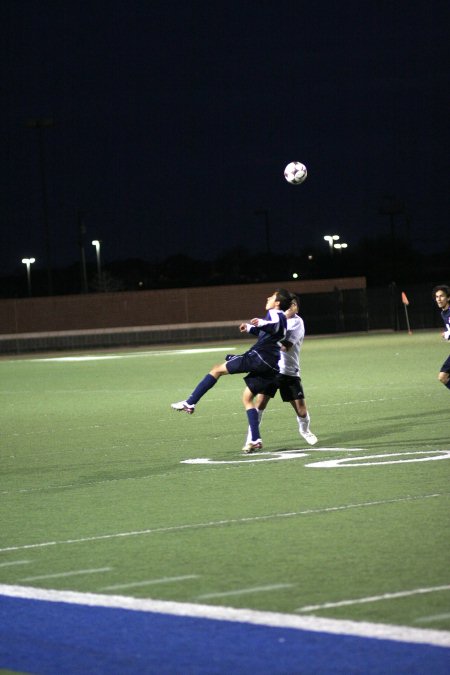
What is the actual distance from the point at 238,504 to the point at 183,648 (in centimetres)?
471

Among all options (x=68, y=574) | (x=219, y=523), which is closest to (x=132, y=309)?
(x=219, y=523)

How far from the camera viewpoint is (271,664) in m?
5.70

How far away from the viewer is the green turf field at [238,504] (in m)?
7.39

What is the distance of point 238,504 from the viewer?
1075 centimetres

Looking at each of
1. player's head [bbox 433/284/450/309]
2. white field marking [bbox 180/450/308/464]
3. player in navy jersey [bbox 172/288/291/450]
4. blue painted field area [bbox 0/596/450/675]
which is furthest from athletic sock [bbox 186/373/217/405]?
blue painted field area [bbox 0/596/450/675]

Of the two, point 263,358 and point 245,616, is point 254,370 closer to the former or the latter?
point 263,358

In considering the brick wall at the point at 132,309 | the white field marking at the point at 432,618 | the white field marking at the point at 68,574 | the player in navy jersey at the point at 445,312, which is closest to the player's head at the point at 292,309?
the player in navy jersey at the point at 445,312

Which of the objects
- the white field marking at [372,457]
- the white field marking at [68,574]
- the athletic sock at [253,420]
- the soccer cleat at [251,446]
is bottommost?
the white field marking at [68,574]

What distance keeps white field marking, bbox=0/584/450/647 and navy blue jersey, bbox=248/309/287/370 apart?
6786 millimetres

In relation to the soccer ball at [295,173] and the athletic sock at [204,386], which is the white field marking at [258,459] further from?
the soccer ball at [295,173]

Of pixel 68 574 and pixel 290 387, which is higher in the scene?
pixel 290 387

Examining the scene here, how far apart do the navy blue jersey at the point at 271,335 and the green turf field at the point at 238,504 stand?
1.09 meters

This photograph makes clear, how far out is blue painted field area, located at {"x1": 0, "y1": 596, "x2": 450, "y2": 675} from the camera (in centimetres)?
564

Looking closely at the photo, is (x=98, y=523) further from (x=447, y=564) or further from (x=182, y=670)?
(x=182, y=670)
